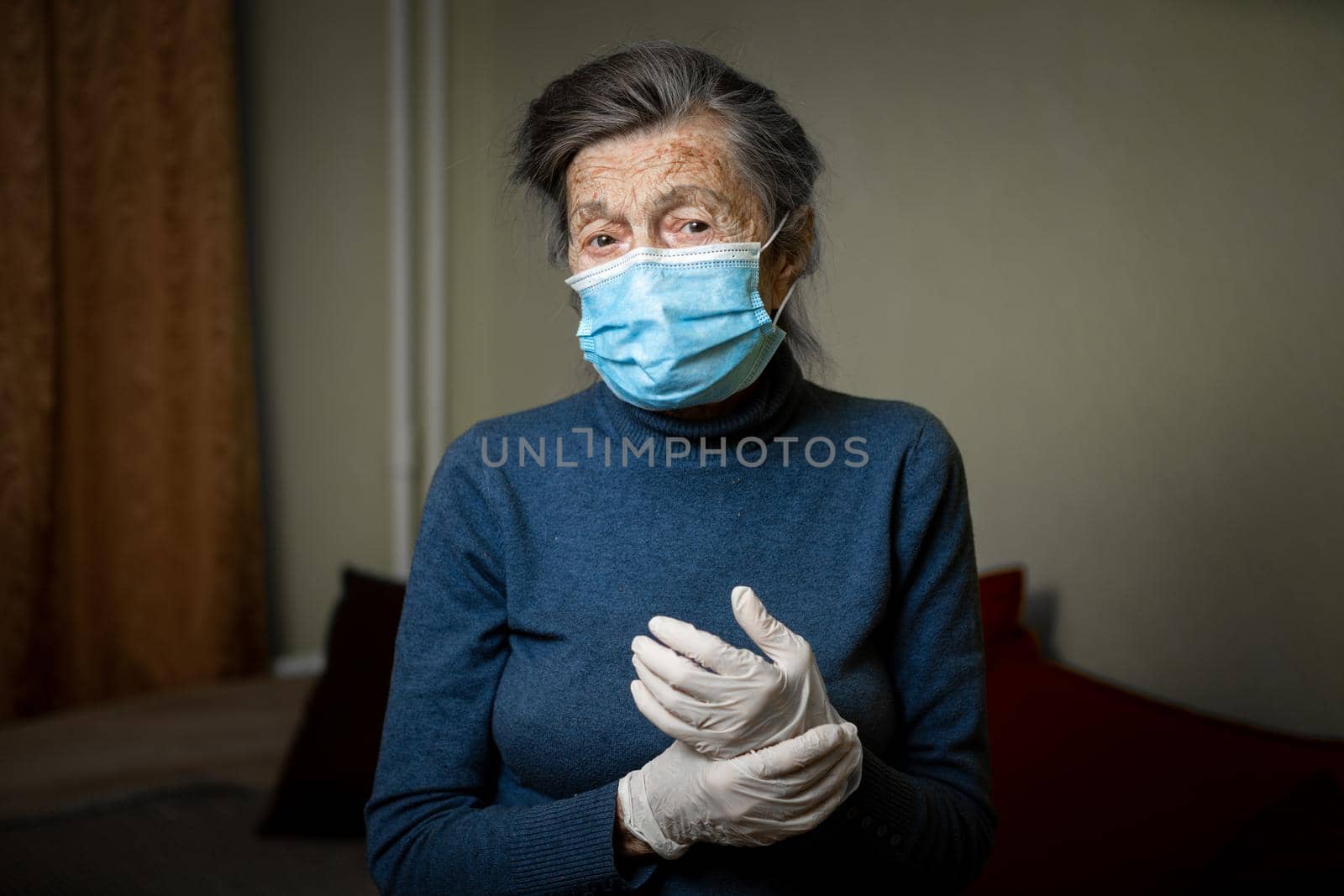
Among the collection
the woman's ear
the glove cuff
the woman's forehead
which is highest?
the woman's forehead

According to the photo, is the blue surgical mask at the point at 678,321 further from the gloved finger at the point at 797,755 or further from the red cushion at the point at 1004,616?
the red cushion at the point at 1004,616

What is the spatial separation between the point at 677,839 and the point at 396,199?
2.32 m

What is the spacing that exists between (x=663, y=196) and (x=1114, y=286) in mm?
672

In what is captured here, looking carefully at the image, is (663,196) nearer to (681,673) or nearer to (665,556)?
(665,556)

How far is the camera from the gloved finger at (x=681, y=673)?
79 cm

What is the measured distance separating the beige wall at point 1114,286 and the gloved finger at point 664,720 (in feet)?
1.55

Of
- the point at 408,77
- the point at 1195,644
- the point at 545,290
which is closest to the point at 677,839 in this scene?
the point at 1195,644

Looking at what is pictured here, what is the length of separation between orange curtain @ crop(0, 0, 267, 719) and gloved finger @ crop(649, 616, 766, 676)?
7.22ft

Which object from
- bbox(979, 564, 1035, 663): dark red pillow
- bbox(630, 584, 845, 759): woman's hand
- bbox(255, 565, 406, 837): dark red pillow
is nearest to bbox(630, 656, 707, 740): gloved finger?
bbox(630, 584, 845, 759): woman's hand

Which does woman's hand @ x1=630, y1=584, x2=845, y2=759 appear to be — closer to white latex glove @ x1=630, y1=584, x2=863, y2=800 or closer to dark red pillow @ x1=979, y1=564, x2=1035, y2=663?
white latex glove @ x1=630, y1=584, x2=863, y2=800

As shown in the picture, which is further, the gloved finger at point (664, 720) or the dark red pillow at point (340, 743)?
the dark red pillow at point (340, 743)

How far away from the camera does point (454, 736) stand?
1024 millimetres

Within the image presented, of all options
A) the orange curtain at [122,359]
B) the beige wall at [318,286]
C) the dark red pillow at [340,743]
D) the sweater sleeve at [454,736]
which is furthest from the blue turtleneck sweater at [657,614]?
the beige wall at [318,286]

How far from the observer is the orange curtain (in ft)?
8.03
